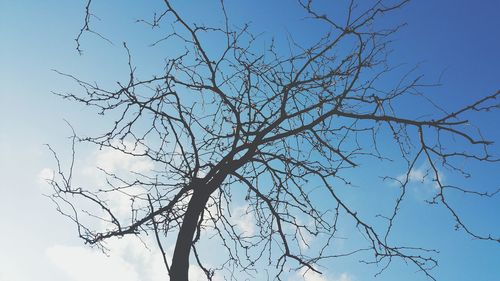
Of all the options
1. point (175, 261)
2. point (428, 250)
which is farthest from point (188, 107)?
point (428, 250)

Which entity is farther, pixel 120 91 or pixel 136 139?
pixel 136 139

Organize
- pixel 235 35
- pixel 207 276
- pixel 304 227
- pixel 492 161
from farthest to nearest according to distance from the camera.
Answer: pixel 304 227 < pixel 235 35 < pixel 207 276 < pixel 492 161

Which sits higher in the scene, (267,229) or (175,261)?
(267,229)

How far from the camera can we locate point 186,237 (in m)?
3.14

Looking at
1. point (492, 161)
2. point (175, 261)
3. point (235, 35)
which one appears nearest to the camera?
point (492, 161)

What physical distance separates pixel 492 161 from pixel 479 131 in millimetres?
213

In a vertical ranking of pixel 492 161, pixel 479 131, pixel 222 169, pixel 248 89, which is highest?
pixel 248 89

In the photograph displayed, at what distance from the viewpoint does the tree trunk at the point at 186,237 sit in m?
2.93

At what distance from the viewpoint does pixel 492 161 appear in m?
2.70

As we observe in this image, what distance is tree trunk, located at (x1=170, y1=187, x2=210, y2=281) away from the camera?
2.93 m

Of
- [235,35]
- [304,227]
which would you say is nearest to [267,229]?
[304,227]

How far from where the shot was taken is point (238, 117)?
3.64m

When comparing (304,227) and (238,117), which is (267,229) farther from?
(238,117)

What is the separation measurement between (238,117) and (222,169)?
20.1 inches
